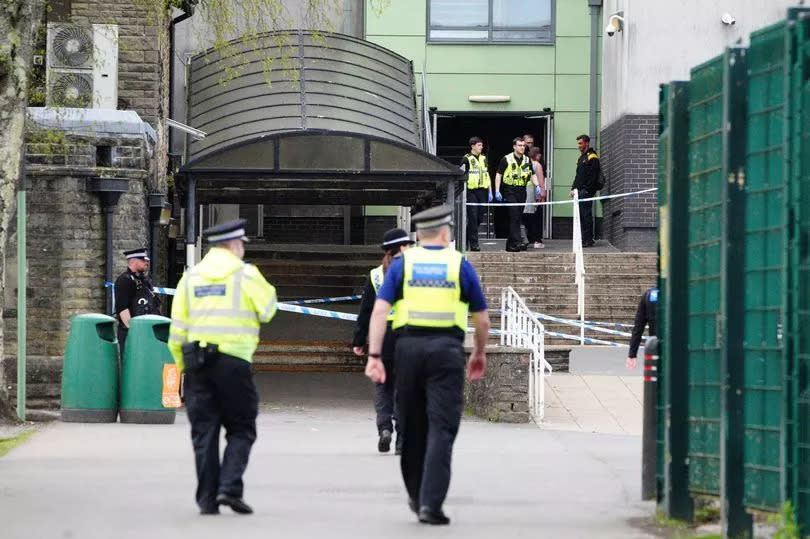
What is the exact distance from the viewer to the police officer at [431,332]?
8367 mm

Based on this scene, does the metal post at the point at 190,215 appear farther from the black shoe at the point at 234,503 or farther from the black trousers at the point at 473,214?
the black shoe at the point at 234,503

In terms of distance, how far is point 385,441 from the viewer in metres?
12.0

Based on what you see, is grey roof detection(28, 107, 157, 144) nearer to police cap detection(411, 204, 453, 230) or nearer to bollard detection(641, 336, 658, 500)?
police cap detection(411, 204, 453, 230)

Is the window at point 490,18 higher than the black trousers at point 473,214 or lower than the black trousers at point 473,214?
higher

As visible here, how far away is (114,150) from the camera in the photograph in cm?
1728

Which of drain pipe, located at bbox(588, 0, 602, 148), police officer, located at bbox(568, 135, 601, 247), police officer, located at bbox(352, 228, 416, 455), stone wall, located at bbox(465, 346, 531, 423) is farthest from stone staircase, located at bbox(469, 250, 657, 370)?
police officer, located at bbox(352, 228, 416, 455)

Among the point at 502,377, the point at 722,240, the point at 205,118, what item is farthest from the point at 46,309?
the point at 722,240

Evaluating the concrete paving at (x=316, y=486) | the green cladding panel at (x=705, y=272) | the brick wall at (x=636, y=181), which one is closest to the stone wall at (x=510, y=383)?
the concrete paving at (x=316, y=486)

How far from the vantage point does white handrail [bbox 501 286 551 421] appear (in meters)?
15.6

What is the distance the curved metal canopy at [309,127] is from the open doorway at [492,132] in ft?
8.34

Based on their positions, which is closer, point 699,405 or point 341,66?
point 699,405

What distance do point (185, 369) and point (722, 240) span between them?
294cm

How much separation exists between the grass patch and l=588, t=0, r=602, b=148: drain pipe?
1854cm

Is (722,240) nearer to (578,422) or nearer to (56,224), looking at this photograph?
Answer: (578,422)
